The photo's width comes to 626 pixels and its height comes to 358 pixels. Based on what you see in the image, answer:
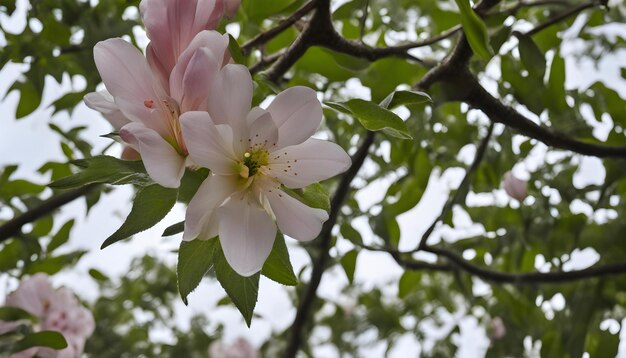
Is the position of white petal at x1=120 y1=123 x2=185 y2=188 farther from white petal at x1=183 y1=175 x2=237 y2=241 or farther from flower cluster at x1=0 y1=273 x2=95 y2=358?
flower cluster at x1=0 y1=273 x2=95 y2=358

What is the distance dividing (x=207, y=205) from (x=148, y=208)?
0.10 ft

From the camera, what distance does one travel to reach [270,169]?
32 centimetres

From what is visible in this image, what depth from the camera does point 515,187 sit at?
2.28 feet

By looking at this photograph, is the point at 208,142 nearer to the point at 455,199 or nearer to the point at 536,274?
the point at 455,199

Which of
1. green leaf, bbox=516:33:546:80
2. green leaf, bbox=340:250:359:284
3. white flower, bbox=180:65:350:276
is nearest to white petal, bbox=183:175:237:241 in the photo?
white flower, bbox=180:65:350:276

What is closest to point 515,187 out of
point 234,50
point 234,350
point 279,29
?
point 279,29

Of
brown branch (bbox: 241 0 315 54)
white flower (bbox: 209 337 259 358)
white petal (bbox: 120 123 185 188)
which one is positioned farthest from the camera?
white flower (bbox: 209 337 259 358)

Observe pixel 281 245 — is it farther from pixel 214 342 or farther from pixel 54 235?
pixel 214 342

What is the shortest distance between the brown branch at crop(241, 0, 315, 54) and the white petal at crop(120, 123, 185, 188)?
166mm

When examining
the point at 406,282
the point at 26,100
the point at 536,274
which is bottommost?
the point at 406,282

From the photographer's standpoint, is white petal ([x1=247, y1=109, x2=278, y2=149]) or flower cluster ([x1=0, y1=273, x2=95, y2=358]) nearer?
white petal ([x1=247, y1=109, x2=278, y2=149])

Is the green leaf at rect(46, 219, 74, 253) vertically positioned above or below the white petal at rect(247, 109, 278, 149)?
below

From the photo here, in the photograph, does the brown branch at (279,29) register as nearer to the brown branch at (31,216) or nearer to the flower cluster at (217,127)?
the flower cluster at (217,127)

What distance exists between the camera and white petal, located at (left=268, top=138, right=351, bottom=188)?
305mm
